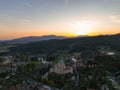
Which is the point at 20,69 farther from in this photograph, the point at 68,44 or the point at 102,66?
the point at 68,44

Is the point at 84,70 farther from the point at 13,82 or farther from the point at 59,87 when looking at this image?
the point at 13,82

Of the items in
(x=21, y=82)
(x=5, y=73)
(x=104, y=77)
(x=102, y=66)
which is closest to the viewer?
(x=21, y=82)

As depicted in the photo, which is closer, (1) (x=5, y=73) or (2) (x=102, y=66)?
(1) (x=5, y=73)

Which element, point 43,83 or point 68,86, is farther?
point 43,83

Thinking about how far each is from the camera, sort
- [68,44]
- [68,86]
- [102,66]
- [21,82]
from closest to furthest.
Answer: [68,86] < [21,82] < [102,66] < [68,44]

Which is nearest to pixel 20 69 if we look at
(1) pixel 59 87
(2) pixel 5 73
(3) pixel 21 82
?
(2) pixel 5 73

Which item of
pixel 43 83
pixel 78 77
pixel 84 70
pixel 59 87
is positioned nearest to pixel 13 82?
pixel 43 83

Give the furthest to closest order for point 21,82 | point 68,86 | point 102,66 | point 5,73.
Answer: point 102,66 → point 5,73 → point 21,82 → point 68,86

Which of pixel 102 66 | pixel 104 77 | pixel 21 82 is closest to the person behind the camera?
pixel 21 82
